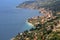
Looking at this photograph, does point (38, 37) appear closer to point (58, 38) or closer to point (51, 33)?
point (51, 33)

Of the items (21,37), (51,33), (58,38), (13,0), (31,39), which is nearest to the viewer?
(58,38)

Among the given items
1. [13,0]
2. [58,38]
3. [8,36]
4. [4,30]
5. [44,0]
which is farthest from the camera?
[13,0]

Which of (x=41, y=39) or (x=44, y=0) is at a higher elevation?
(x=44, y=0)

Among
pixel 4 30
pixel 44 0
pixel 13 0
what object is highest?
pixel 13 0

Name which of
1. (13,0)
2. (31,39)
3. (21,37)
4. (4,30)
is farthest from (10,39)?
(13,0)

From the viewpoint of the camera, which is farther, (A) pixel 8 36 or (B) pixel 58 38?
(A) pixel 8 36

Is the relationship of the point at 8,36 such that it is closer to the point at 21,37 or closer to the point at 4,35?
the point at 4,35

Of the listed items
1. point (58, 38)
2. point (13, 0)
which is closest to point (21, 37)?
point (58, 38)

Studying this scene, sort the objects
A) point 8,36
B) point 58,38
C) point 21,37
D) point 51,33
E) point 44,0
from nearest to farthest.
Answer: point 58,38 → point 51,33 → point 21,37 → point 8,36 → point 44,0

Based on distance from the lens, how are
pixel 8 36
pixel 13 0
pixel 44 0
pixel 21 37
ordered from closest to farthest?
pixel 21 37, pixel 8 36, pixel 44 0, pixel 13 0
